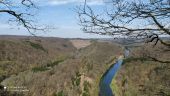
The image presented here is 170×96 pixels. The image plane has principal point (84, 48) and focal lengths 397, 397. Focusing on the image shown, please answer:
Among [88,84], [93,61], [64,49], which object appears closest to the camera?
[88,84]

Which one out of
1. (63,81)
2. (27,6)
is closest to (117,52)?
(63,81)

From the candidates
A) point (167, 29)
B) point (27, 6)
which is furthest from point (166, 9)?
point (27, 6)

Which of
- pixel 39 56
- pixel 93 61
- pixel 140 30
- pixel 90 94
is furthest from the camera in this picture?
pixel 39 56

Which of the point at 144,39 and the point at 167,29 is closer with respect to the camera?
the point at 167,29

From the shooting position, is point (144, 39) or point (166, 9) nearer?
point (166, 9)

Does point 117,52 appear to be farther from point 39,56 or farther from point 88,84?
point 88,84

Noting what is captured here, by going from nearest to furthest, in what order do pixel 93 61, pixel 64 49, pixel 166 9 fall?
1. pixel 166 9
2. pixel 93 61
3. pixel 64 49

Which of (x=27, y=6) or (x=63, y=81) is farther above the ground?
(x=27, y=6)

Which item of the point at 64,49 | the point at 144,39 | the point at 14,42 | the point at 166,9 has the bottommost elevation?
the point at 64,49

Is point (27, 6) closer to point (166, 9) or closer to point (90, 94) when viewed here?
point (166, 9)
